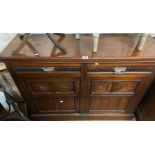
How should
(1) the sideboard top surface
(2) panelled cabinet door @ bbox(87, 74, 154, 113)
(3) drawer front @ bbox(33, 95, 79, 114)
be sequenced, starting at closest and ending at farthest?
(1) the sideboard top surface, (2) panelled cabinet door @ bbox(87, 74, 154, 113), (3) drawer front @ bbox(33, 95, 79, 114)

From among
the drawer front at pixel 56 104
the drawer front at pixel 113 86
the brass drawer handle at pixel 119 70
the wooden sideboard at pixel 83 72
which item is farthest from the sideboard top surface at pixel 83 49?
the drawer front at pixel 56 104

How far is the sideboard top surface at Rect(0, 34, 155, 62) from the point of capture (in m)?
0.92

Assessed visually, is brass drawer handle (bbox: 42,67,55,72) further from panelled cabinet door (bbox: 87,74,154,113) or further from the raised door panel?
the raised door panel

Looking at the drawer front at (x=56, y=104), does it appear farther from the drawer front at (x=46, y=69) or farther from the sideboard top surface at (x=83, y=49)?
the sideboard top surface at (x=83, y=49)

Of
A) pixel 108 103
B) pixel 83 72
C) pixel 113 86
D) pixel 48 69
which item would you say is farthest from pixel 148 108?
pixel 48 69

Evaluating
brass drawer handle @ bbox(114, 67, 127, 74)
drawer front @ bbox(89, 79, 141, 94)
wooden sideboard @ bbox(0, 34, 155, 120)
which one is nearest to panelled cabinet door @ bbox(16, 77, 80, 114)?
wooden sideboard @ bbox(0, 34, 155, 120)

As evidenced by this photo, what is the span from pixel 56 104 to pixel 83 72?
0.47m

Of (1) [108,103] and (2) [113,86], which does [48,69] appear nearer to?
(2) [113,86]

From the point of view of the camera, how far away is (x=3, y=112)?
4.47 ft

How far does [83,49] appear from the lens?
98 centimetres
